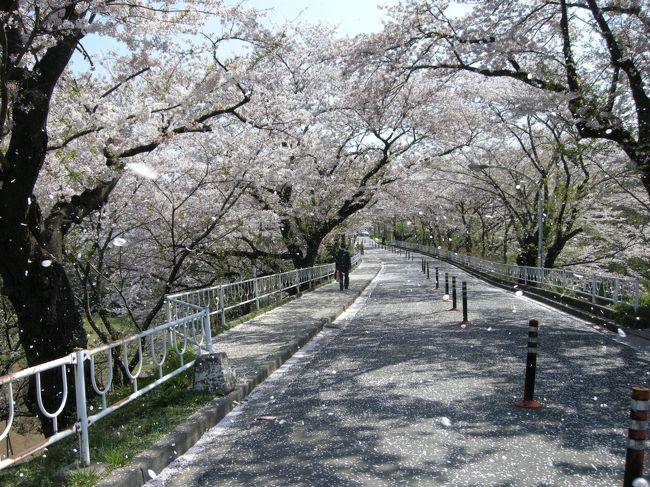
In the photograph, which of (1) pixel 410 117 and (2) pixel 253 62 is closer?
(2) pixel 253 62

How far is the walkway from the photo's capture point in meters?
4.20

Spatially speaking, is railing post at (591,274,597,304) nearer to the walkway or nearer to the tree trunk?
the walkway

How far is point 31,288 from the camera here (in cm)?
714

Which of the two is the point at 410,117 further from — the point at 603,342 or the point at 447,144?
the point at 603,342

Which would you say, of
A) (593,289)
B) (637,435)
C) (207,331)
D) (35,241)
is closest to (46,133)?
(35,241)

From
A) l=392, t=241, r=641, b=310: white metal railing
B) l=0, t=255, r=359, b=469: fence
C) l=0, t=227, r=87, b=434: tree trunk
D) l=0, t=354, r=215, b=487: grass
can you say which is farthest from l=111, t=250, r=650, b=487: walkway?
l=392, t=241, r=641, b=310: white metal railing

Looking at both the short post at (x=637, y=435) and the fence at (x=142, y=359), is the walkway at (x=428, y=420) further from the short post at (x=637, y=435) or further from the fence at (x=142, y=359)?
the fence at (x=142, y=359)

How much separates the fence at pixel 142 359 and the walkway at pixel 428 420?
868 mm

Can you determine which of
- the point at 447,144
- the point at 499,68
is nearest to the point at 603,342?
the point at 499,68

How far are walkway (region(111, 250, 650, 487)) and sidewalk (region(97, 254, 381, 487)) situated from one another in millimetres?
132

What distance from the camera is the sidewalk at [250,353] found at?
4312 millimetres

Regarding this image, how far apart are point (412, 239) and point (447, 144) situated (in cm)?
8563

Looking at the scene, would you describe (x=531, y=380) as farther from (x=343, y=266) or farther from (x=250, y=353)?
(x=343, y=266)

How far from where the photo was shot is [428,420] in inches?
212
